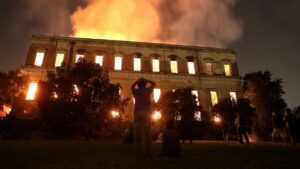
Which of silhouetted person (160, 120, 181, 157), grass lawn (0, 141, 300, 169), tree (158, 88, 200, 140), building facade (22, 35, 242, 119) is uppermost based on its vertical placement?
building facade (22, 35, 242, 119)

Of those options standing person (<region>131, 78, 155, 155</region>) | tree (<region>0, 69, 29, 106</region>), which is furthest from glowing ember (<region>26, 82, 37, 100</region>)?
standing person (<region>131, 78, 155, 155</region>)

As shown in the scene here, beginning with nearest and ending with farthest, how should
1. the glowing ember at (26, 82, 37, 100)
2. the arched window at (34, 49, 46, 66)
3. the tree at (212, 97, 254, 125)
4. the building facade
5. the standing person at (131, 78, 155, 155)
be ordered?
the standing person at (131, 78, 155, 155) → the tree at (212, 97, 254, 125) → the glowing ember at (26, 82, 37, 100) → the arched window at (34, 49, 46, 66) → the building facade

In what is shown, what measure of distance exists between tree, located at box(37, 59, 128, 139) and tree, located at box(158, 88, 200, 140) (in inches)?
204

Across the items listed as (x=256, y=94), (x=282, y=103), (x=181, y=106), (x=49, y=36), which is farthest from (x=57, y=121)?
(x=282, y=103)

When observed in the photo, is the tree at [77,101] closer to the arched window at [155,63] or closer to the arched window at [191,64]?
the arched window at [155,63]

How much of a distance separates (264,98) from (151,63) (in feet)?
55.8

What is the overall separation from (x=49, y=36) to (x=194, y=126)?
2699 cm

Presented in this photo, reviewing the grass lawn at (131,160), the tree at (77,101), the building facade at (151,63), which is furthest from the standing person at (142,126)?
the building facade at (151,63)

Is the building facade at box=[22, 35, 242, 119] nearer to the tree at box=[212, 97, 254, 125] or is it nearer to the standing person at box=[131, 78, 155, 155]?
the tree at box=[212, 97, 254, 125]

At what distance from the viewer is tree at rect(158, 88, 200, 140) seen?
18017 millimetres

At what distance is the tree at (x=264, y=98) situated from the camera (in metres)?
26.7

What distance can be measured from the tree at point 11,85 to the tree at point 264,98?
2960cm

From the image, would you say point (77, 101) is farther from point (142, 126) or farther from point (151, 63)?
point (151, 63)

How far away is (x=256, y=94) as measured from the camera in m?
28.9
